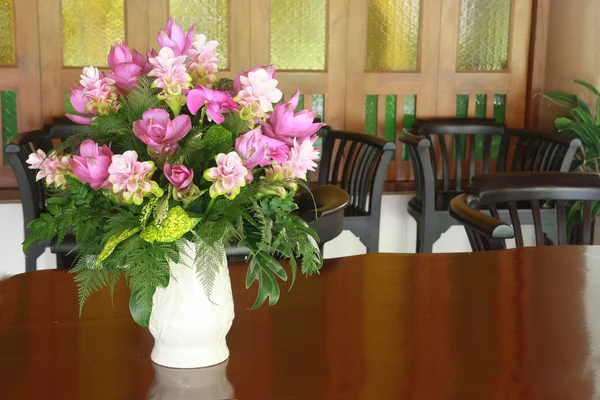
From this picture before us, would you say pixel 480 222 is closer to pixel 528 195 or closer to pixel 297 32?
pixel 528 195

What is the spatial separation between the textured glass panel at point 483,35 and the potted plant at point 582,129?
396 millimetres

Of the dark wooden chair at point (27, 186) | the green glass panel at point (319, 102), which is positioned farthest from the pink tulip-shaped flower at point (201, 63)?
the green glass panel at point (319, 102)

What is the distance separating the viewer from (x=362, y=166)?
12.6ft

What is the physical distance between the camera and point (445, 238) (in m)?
4.50

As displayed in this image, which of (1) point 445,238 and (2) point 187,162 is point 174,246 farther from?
(1) point 445,238

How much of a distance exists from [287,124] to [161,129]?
0.58 feet

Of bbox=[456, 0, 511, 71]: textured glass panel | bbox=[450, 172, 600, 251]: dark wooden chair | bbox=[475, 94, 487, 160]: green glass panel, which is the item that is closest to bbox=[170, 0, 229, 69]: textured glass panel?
bbox=[456, 0, 511, 71]: textured glass panel

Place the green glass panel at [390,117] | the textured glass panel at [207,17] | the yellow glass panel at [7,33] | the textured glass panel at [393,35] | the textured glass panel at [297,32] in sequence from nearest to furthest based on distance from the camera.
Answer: the yellow glass panel at [7,33]
the textured glass panel at [207,17]
the textured glass panel at [297,32]
the textured glass panel at [393,35]
the green glass panel at [390,117]

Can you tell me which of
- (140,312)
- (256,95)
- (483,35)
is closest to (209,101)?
(256,95)

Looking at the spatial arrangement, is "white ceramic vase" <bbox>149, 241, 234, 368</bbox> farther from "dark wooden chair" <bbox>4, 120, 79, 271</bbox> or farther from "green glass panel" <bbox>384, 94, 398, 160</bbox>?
"green glass panel" <bbox>384, 94, 398, 160</bbox>

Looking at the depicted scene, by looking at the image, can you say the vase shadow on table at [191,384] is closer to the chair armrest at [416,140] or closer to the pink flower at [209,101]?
the pink flower at [209,101]

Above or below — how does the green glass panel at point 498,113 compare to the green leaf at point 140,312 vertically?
above

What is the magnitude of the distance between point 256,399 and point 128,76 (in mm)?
483

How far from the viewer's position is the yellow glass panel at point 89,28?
3.96 metres
